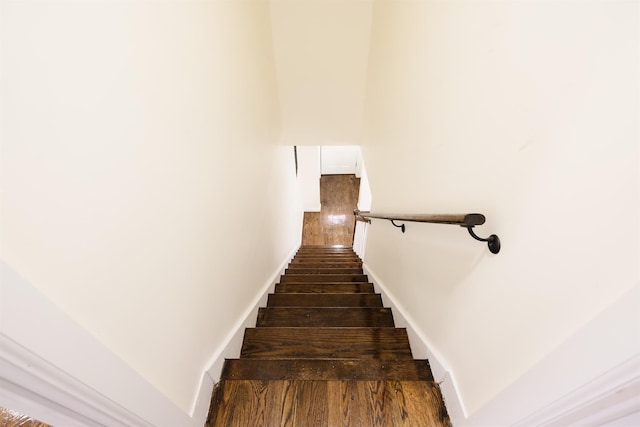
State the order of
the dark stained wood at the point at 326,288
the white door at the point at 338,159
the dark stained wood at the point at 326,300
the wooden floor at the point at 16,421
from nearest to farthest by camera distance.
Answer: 1. the wooden floor at the point at 16,421
2. the dark stained wood at the point at 326,300
3. the dark stained wood at the point at 326,288
4. the white door at the point at 338,159

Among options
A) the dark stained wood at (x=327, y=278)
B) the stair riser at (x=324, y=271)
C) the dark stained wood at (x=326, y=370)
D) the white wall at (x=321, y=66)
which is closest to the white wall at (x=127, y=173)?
the dark stained wood at (x=326, y=370)

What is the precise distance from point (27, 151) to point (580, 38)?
40.0 inches

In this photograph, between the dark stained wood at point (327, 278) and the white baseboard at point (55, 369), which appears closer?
the white baseboard at point (55, 369)

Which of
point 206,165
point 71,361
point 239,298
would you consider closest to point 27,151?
point 71,361

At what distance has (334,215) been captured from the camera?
616cm

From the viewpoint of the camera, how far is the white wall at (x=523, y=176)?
427 mm

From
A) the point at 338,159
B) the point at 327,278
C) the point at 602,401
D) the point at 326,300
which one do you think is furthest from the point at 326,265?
the point at 338,159

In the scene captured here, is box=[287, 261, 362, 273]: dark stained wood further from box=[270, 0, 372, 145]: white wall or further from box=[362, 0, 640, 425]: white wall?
box=[362, 0, 640, 425]: white wall

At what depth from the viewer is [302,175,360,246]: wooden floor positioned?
18.7 feet

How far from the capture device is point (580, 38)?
470 mm

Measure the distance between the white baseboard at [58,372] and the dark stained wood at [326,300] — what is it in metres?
1.39

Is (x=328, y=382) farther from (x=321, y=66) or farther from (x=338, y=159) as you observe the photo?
(x=338, y=159)

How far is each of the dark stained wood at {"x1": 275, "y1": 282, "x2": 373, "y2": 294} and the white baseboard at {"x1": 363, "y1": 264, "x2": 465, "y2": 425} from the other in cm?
50

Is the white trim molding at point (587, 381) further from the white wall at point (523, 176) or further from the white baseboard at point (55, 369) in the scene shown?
the white baseboard at point (55, 369)
